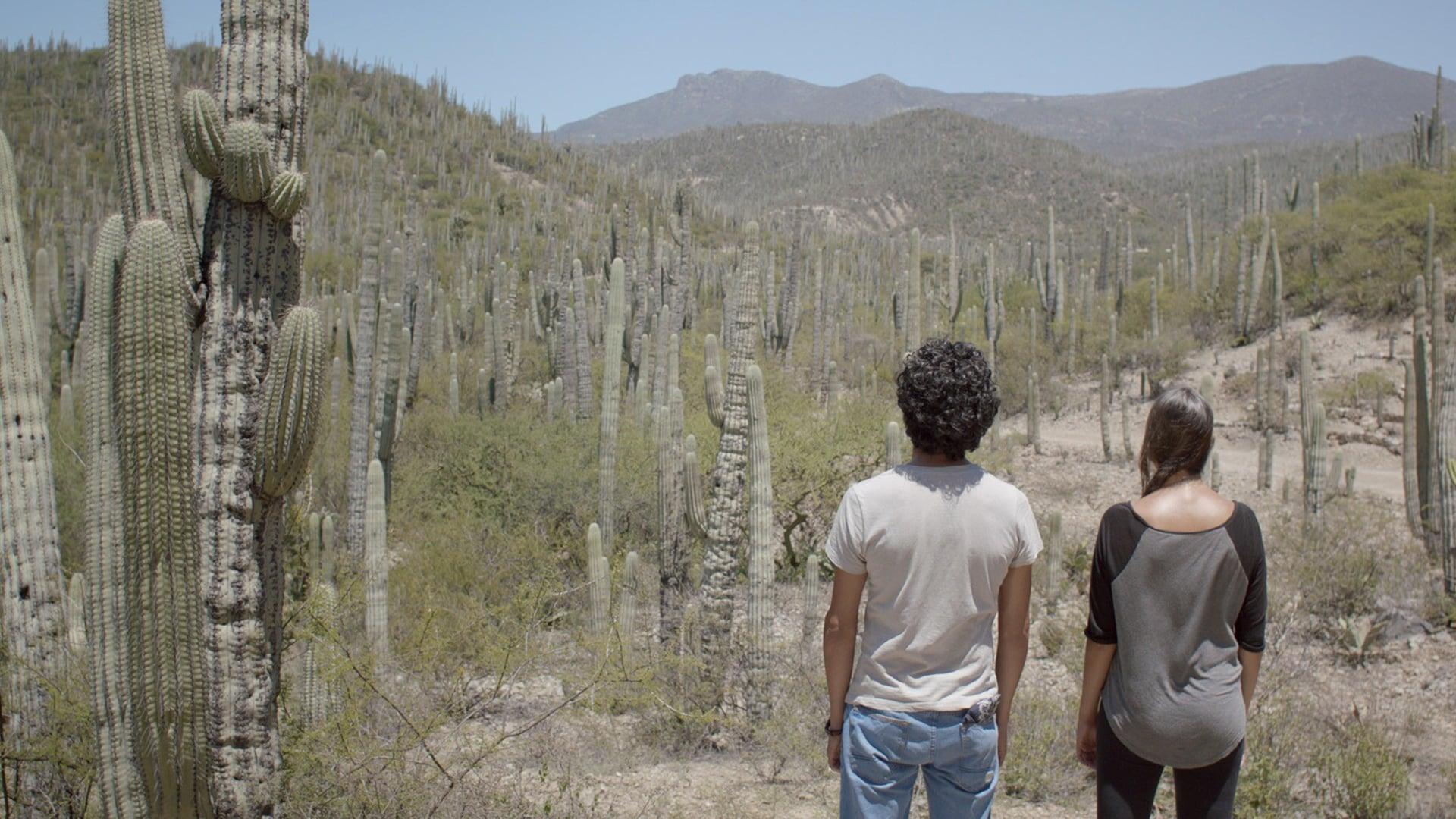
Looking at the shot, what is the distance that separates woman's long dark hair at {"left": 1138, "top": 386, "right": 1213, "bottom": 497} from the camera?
8.80ft

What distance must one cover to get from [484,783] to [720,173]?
69682 millimetres

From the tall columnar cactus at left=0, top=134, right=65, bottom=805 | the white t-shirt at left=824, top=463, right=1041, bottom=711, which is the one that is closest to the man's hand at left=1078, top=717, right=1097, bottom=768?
the white t-shirt at left=824, top=463, right=1041, bottom=711

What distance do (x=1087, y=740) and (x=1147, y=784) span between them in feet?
0.81

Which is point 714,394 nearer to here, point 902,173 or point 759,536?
point 759,536

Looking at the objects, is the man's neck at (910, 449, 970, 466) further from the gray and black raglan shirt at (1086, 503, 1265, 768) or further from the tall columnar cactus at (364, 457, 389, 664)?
the tall columnar cactus at (364, 457, 389, 664)

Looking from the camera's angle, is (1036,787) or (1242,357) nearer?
(1036,787)

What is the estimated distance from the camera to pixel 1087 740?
2.95 meters

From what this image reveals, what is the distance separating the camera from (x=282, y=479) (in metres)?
3.54

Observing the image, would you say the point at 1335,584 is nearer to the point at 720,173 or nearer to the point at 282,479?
the point at 282,479

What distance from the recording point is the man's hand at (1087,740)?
291cm

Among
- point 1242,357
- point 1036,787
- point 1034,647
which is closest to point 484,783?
point 1036,787

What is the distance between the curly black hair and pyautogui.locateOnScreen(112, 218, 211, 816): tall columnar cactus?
89.9 inches

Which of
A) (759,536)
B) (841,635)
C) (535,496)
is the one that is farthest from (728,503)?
(535,496)

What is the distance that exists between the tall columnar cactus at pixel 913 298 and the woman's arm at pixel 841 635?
24.4ft
